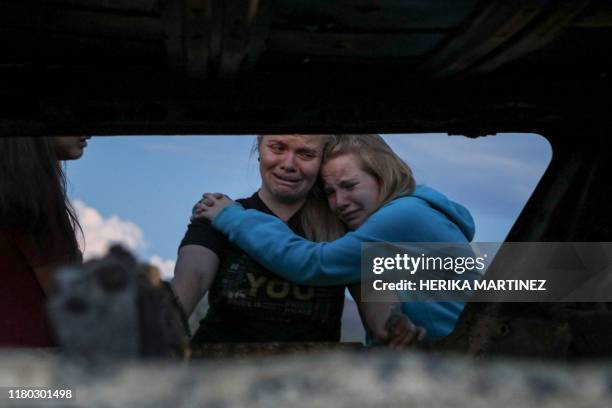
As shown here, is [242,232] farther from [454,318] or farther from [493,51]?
[493,51]

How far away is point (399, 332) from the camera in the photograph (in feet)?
8.81

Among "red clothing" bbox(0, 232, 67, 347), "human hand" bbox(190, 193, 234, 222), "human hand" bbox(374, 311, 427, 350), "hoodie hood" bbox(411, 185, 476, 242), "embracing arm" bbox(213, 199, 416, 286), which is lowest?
"human hand" bbox(374, 311, 427, 350)

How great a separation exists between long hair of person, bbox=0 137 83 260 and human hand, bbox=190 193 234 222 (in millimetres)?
482

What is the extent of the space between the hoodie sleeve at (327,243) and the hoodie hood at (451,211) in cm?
4

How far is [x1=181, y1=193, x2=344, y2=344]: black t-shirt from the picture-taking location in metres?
3.04

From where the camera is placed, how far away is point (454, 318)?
2.90m

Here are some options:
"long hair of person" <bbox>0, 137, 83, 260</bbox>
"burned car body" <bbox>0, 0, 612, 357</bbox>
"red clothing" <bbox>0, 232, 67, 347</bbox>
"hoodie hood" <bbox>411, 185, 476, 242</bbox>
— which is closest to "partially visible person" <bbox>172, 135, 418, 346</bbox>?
"hoodie hood" <bbox>411, 185, 476, 242</bbox>

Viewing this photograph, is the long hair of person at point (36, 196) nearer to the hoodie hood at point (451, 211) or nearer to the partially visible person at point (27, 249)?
the partially visible person at point (27, 249)

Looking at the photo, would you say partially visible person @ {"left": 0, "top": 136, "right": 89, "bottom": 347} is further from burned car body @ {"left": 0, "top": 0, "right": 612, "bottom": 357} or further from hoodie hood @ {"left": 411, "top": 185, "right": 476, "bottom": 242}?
hoodie hood @ {"left": 411, "top": 185, "right": 476, "bottom": 242}

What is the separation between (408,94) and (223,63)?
48 centimetres

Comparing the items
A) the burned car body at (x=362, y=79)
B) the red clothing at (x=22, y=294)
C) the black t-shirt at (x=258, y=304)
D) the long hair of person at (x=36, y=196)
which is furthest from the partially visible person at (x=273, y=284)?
the burned car body at (x=362, y=79)

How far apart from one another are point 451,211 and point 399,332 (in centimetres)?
59

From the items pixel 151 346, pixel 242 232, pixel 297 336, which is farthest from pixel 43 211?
pixel 151 346

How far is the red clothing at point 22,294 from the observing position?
101 inches
